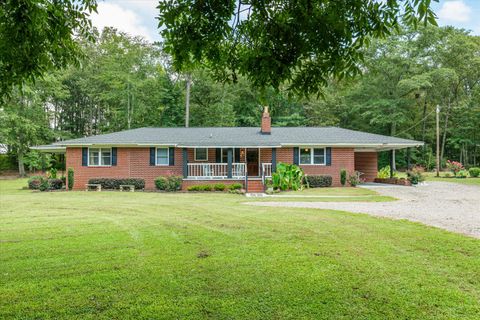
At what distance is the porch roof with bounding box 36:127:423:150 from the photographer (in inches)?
730

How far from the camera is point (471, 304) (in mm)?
3168

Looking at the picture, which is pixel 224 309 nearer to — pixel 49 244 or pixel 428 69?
pixel 49 244

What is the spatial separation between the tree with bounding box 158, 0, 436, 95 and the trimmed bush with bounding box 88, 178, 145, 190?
49.3 ft

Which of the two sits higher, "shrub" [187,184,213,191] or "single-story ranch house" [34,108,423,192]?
"single-story ranch house" [34,108,423,192]

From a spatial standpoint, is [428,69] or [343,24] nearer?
[343,24]

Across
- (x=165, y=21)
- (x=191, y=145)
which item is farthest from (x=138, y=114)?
(x=165, y=21)

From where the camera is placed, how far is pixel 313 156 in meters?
19.5

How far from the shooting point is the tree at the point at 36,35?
350cm

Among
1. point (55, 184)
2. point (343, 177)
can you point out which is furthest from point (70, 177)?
point (343, 177)

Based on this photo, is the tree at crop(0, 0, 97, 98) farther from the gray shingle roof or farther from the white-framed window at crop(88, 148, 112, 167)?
the white-framed window at crop(88, 148, 112, 167)

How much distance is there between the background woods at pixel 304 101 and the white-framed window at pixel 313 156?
15.2 metres

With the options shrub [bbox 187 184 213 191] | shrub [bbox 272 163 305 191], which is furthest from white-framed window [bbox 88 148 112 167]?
shrub [bbox 272 163 305 191]

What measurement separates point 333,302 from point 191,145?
50.9 ft

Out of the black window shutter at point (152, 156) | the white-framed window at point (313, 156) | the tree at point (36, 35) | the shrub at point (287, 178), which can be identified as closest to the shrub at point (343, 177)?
the white-framed window at point (313, 156)
